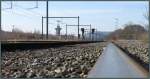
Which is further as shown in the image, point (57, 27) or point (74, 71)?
point (57, 27)

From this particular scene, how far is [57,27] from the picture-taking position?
9525cm

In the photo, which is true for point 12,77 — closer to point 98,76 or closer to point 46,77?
point 46,77

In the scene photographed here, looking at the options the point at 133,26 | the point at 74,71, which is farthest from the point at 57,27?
the point at 74,71

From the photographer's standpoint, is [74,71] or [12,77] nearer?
[12,77]

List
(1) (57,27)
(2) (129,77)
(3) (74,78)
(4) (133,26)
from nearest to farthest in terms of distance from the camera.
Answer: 1. (2) (129,77)
2. (3) (74,78)
3. (1) (57,27)
4. (4) (133,26)

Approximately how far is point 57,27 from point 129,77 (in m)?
89.2

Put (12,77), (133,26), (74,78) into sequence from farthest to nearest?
(133,26)
(12,77)
(74,78)

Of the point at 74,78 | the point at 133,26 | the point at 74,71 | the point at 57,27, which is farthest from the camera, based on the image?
the point at 133,26

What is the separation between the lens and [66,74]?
7.30 meters

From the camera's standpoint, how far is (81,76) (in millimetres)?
6988

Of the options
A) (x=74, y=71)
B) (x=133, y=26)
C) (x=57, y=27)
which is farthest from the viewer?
(x=133, y=26)

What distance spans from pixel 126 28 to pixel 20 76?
154577 mm

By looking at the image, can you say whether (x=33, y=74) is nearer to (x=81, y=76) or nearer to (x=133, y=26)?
(x=81, y=76)

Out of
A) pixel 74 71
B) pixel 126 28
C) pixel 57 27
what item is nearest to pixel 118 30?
pixel 126 28
